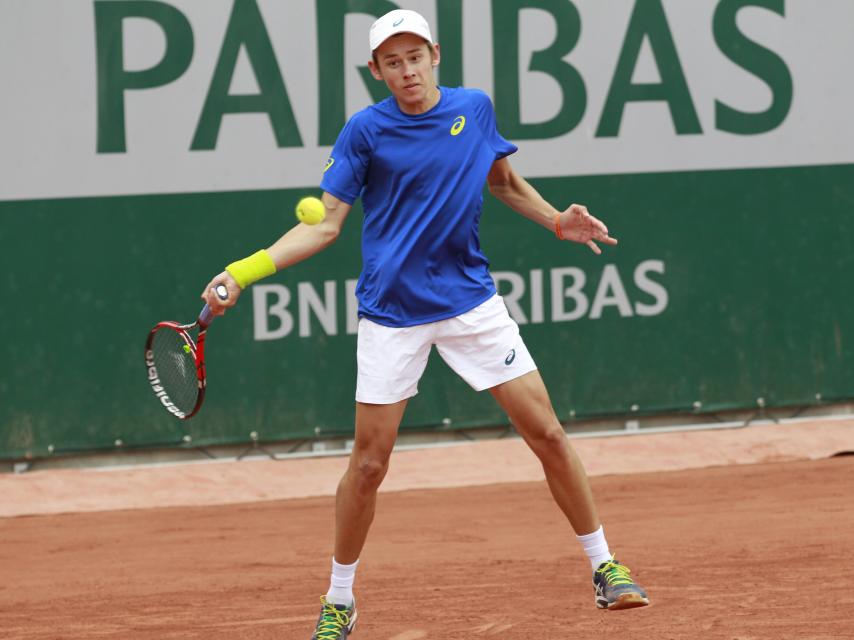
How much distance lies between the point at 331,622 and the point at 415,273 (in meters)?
1.07

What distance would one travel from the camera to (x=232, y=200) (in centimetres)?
732

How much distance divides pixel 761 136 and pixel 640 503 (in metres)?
2.19

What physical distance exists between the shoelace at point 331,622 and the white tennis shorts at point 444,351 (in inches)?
25.9

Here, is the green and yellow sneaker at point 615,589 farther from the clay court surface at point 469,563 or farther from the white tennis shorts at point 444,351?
the white tennis shorts at point 444,351

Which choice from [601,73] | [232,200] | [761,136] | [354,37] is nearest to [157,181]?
[232,200]

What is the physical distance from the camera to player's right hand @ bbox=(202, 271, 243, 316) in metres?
4.06

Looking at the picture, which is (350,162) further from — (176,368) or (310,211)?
(176,368)

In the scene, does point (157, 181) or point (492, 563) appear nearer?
point (492, 563)

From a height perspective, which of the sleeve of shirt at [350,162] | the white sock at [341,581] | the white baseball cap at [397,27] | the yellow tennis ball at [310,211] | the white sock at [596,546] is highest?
the white baseball cap at [397,27]

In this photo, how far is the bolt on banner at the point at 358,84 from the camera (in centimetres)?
711

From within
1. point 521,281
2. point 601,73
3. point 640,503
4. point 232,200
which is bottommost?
point 640,503

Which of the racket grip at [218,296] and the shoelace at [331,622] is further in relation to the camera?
the shoelace at [331,622]

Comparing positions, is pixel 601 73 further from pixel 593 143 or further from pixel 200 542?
pixel 200 542

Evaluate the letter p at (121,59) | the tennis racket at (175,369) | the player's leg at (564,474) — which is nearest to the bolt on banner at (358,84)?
the letter p at (121,59)
